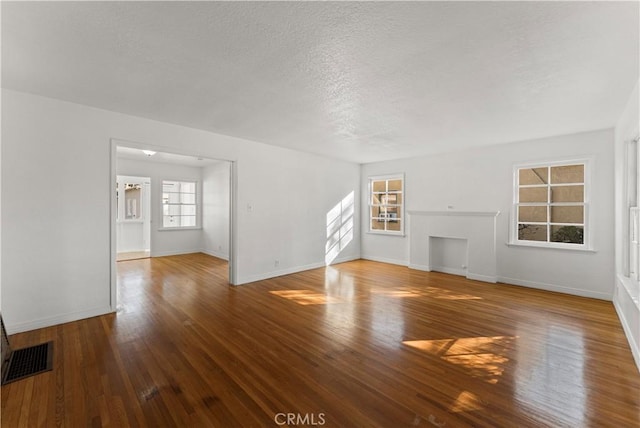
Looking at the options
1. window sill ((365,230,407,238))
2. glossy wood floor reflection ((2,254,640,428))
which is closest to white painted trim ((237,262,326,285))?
glossy wood floor reflection ((2,254,640,428))

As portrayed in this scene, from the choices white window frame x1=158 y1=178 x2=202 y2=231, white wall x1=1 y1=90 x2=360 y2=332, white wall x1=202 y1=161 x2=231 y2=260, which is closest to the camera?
white wall x1=1 y1=90 x2=360 y2=332

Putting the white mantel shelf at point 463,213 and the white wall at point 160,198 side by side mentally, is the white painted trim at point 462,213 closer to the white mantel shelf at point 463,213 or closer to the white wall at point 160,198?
the white mantel shelf at point 463,213

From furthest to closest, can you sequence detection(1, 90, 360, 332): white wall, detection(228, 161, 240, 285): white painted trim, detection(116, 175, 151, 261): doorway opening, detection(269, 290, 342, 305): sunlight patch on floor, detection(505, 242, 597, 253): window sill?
detection(116, 175, 151, 261): doorway opening, detection(228, 161, 240, 285): white painted trim, detection(505, 242, 597, 253): window sill, detection(269, 290, 342, 305): sunlight patch on floor, detection(1, 90, 360, 332): white wall

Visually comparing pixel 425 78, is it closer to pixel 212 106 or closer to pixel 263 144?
pixel 212 106

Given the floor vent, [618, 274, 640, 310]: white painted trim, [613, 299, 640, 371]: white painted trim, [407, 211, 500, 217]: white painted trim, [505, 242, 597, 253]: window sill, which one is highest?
[407, 211, 500, 217]: white painted trim

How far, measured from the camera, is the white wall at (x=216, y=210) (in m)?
7.42

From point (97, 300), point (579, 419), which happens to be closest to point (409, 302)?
point (579, 419)

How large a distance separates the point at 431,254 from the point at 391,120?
3.49m

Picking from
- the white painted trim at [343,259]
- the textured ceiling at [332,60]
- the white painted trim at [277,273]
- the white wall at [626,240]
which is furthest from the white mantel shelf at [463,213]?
the white painted trim at [277,273]

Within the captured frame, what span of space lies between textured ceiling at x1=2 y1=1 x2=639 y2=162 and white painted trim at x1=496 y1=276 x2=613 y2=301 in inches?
99.3

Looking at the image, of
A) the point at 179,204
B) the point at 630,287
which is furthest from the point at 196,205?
the point at 630,287

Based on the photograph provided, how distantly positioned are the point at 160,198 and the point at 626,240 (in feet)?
29.9

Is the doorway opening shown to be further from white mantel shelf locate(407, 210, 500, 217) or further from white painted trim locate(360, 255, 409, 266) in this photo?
white mantel shelf locate(407, 210, 500, 217)

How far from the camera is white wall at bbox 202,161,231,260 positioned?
7419 mm
